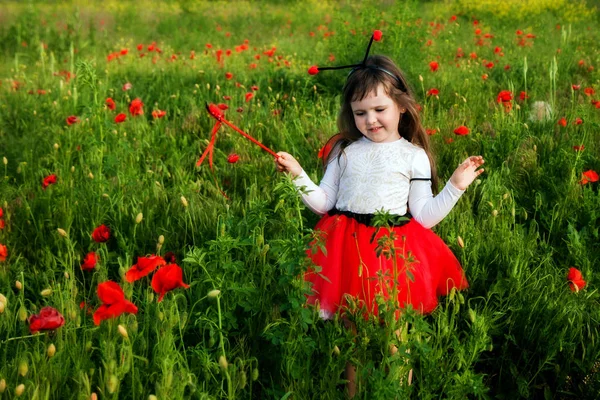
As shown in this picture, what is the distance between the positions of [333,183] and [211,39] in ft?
25.6

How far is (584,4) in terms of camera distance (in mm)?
9930

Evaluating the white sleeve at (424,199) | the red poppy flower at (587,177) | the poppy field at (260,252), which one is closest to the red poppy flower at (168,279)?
the poppy field at (260,252)

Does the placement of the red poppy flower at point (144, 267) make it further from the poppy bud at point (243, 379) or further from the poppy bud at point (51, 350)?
the poppy bud at point (243, 379)

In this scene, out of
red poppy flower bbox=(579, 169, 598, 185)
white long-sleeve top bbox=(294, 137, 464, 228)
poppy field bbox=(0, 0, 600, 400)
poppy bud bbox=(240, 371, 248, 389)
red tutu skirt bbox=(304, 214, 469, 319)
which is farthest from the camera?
red poppy flower bbox=(579, 169, 598, 185)

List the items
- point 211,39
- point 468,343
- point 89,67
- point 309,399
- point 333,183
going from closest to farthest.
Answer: point 309,399 → point 468,343 → point 333,183 → point 89,67 → point 211,39

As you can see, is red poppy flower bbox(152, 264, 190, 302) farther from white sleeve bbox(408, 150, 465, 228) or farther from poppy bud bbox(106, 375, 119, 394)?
white sleeve bbox(408, 150, 465, 228)

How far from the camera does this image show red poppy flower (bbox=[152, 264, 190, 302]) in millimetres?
1557

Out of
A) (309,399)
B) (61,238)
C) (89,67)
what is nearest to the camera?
(309,399)

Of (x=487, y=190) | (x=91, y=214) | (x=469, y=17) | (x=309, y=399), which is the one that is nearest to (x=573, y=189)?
(x=487, y=190)

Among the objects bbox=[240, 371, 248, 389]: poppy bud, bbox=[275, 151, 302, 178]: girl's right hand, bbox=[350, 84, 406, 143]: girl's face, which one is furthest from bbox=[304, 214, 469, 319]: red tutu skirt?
bbox=[240, 371, 248, 389]: poppy bud

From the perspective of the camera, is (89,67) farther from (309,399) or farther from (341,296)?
(309,399)

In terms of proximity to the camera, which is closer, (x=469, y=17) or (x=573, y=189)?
(x=573, y=189)

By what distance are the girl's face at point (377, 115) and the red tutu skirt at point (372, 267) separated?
0.31 m

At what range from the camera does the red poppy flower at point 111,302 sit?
148 centimetres
